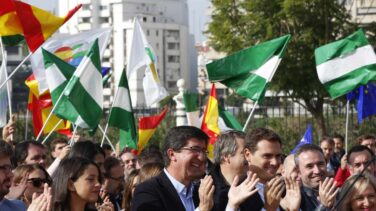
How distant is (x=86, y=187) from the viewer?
847cm

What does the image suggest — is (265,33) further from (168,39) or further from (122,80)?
(168,39)

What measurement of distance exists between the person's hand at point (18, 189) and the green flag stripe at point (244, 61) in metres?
5.19

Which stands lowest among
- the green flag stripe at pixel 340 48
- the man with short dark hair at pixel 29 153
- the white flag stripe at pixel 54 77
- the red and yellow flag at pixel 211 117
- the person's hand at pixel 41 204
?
the person's hand at pixel 41 204

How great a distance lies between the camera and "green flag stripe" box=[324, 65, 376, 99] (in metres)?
15.8

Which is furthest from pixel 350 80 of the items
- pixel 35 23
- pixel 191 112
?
pixel 35 23

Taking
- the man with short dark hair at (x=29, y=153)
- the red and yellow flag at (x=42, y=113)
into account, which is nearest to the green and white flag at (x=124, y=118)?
the red and yellow flag at (x=42, y=113)

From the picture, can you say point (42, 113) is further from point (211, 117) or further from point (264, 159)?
point (264, 159)

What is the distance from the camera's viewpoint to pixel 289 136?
26750 millimetres

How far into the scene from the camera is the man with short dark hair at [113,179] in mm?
11703

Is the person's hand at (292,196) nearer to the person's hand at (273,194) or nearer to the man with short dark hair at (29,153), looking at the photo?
the person's hand at (273,194)

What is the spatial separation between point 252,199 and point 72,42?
10.6 m

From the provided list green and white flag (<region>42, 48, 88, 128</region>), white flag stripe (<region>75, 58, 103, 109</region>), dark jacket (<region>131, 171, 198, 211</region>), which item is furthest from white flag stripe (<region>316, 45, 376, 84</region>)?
dark jacket (<region>131, 171, 198, 211</region>)

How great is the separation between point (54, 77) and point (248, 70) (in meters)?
3.15

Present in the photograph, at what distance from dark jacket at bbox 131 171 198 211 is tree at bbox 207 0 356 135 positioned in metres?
18.5
